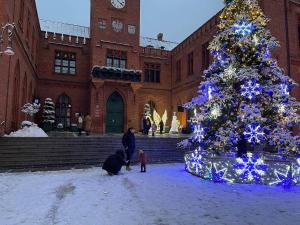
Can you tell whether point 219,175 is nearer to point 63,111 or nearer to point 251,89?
point 251,89

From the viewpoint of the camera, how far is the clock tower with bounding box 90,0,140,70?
26.1 meters

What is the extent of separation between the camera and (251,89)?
934 centimetres

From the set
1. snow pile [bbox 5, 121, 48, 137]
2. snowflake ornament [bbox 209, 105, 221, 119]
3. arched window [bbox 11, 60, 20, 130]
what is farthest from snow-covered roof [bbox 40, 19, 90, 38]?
snowflake ornament [bbox 209, 105, 221, 119]

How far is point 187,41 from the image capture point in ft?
91.7

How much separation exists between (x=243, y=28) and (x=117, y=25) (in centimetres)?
1895

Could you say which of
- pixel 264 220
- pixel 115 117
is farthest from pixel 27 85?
pixel 264 220

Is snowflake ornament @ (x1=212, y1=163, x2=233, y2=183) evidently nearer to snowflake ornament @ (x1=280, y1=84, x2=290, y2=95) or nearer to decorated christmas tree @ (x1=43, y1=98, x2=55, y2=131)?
snowflake ornament @ (x1=280, y1=84, x2=290, y2=95)

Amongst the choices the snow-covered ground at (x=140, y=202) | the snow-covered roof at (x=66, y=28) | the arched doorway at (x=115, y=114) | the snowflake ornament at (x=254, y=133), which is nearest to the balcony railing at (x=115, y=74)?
the arched doorway at (x=115, y=114)

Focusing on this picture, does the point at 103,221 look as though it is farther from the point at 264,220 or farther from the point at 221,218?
the point at 264,220

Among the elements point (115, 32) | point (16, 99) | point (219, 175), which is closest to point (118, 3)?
point (115, 32)

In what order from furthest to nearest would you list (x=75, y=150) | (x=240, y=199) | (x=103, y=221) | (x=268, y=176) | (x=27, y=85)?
(x=27, y=85) < (x=75, y=150) < (x=268, y=176) < (x=240, y=199) < (x=103, y=221)

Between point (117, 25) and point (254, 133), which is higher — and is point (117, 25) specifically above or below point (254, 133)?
above

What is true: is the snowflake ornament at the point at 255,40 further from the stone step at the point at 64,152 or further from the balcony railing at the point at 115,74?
the balcony railing at the point at 115,74

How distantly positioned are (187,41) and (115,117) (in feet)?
33.7
